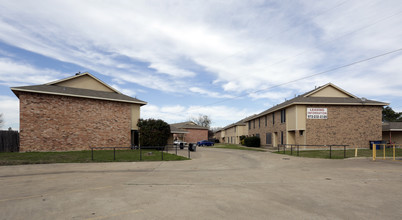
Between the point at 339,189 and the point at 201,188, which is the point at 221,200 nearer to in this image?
the point at 201,188

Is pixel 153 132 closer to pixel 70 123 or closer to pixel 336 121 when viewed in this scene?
pixel 70 123

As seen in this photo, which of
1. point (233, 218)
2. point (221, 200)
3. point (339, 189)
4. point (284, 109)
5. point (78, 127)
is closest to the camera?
point (233, 218)

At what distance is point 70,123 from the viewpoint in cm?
2442

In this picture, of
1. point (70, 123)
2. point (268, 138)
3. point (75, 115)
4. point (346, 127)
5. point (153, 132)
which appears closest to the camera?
point (70, 123)

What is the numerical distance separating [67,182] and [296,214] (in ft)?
26.8

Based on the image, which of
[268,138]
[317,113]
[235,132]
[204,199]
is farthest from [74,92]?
[235,132]

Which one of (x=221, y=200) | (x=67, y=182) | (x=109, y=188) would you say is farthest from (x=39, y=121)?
(x=221, y=200)

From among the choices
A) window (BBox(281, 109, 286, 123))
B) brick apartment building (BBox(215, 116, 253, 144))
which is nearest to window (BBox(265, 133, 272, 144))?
window (BBox(281, 109, 286, 123))

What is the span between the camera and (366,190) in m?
7.88

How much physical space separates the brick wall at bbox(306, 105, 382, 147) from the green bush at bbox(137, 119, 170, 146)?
1602 cm

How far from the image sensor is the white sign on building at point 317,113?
2834 cm

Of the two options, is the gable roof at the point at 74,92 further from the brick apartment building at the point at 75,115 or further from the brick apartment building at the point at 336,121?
the brick apartment building at the point at 336,121

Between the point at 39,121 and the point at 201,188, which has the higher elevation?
the point at 39,121

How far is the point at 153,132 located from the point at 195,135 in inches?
1405
